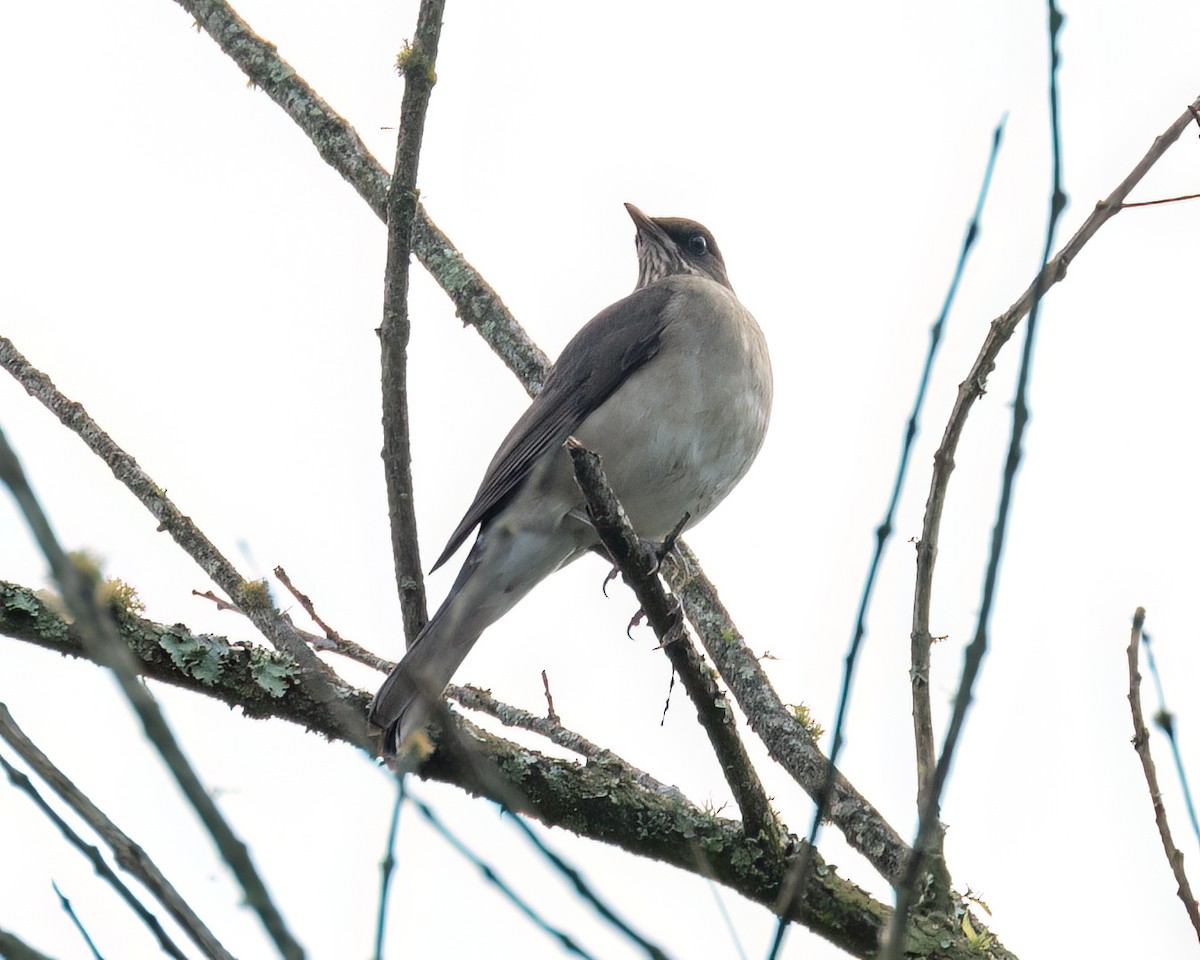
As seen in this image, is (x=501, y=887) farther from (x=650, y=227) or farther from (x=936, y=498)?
(x=650, y=227)

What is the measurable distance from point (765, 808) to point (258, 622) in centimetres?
160

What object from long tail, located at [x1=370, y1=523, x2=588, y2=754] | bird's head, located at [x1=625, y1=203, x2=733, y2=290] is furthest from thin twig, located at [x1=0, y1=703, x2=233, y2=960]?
bird's head, located at [x1=625, y1=203, x2=733, y2=290]

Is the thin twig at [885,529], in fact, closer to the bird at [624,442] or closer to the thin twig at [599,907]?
the thin twig at [599,907]

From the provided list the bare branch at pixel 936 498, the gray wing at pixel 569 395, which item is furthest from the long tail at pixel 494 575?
the bare branch at pixel 936 498

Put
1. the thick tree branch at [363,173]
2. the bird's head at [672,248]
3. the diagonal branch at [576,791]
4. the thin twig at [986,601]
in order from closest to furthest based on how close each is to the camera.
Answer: the thin twig at [986,601], the diagonal branch at [576,791], the thick tree branch at [363,173], the bird's head at [672,248]

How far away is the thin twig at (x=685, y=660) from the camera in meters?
3.79

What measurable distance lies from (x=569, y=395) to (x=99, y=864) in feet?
13.6

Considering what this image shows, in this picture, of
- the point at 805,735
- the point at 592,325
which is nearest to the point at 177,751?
the point at 805,735

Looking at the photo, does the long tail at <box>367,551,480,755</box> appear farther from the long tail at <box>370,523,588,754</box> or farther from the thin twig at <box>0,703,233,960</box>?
the thin twig at <box>0,703,233,960</box>

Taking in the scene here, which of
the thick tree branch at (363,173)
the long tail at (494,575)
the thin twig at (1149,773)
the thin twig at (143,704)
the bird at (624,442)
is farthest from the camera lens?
the thick tree branch at (363,173)

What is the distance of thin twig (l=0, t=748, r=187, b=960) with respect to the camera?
5.88 feet

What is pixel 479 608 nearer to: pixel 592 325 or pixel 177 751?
pixel 592 325

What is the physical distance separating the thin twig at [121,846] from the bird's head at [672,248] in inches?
234

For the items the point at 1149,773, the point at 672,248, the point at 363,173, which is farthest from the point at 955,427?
the point at 672,248
